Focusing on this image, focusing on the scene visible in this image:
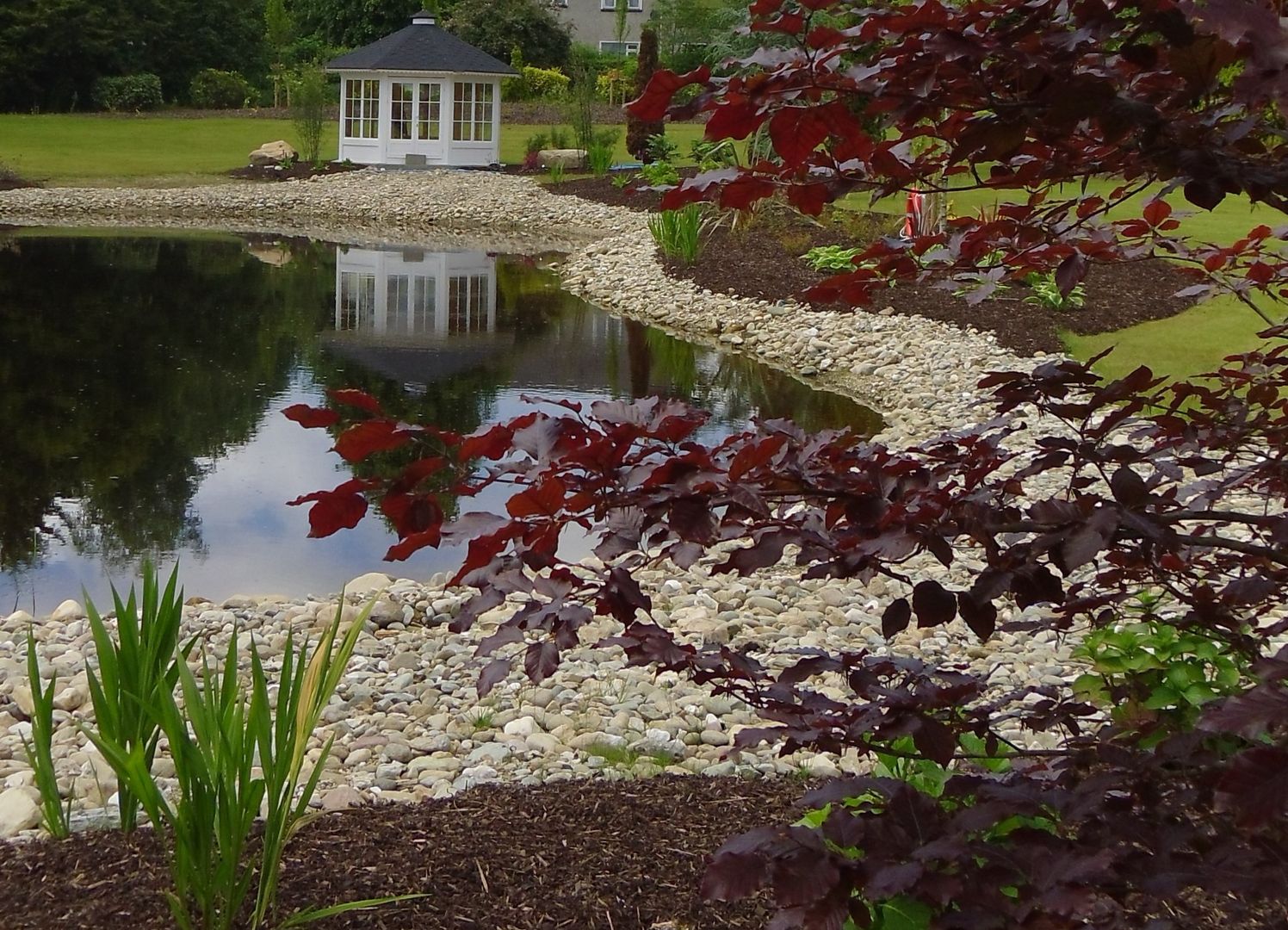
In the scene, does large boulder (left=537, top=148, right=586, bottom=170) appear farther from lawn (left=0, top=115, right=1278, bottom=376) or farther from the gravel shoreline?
the gravel shoreline

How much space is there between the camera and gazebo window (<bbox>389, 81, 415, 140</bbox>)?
2323cm

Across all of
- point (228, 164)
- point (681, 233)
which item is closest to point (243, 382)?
point (681, 233)

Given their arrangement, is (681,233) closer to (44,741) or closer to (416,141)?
(44,741)

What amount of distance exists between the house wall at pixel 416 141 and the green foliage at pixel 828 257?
12433mm

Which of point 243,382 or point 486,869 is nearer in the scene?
point 486,869

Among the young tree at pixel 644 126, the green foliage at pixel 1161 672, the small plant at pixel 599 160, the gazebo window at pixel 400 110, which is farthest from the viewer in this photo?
the gazebo window at pixel 400 110

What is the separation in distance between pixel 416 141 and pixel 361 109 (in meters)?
1.29

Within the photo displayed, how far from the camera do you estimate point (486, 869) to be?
2156 mm

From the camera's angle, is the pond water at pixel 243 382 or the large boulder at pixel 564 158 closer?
the pond water at pixel 243 382

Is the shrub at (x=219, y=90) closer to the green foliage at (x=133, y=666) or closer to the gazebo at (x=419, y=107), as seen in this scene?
the gazebo at (x=419, y=107)

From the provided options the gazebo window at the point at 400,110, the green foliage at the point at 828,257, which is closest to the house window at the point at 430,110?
the gazebo window at the point at 400,110

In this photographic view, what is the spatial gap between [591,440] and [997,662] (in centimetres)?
259

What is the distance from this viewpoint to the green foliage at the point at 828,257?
11555 millimetres

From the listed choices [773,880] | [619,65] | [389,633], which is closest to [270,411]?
[389,633]
